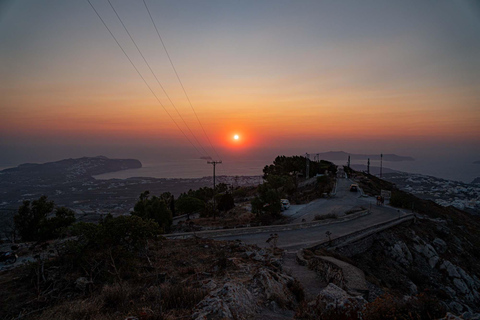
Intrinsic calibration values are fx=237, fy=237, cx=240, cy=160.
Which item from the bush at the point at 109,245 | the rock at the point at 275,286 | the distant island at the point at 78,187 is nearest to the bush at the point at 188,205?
the distant island at the point at 78,187

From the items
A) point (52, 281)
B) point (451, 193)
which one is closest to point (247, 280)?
point (52, 281)

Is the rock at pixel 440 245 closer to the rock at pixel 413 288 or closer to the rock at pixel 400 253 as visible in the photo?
the rock at pixel 400 253

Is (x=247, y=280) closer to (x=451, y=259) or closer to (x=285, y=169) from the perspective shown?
(x=451, y=259)

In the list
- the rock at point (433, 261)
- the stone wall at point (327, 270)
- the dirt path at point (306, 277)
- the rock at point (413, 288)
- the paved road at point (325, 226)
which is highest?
the stone wall at point (327, 270)

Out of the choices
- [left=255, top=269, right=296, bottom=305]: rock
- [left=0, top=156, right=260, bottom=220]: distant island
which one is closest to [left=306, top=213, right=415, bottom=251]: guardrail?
[left=255, top=269, right=296, bottom=305]: rock

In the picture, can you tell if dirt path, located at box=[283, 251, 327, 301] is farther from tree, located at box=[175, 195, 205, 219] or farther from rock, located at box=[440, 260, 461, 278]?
tree, located at box=[175, 195, 205, 219]

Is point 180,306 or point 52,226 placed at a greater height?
point 180,306
